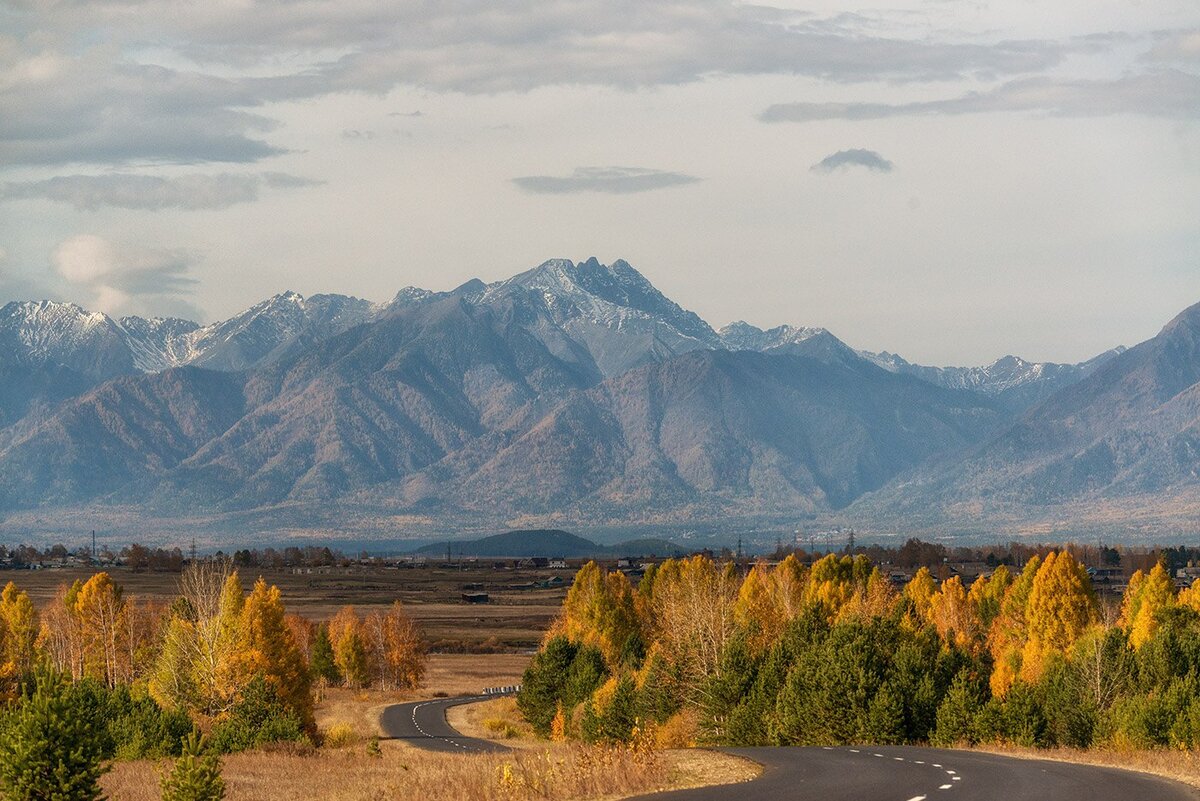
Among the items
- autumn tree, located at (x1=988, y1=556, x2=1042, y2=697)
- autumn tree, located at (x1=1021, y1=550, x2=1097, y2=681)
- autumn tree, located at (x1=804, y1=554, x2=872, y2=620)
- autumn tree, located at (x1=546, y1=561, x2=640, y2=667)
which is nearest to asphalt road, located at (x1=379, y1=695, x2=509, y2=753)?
autumn tree, located at (x1=546, y1=561, x2=640, y2=667)

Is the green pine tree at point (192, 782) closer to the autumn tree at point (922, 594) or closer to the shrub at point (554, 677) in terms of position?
the shrub at point (554, 677)

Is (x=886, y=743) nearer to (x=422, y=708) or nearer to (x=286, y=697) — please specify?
(x=286, y=697)

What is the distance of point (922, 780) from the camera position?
121 feet

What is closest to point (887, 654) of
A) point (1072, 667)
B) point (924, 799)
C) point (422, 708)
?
point (1072, 667)

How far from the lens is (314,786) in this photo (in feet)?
172

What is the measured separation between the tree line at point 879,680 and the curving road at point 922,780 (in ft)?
16.7

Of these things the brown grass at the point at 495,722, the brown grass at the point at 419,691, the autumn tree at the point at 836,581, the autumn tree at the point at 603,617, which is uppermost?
the autumn tree at the point at 836,581

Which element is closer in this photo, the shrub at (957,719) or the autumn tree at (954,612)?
the shrub at (957,719)

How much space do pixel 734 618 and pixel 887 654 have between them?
1618 inches

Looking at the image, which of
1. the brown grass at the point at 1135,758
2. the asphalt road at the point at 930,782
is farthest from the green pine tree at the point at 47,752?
the brown grass at the point at 1135,758

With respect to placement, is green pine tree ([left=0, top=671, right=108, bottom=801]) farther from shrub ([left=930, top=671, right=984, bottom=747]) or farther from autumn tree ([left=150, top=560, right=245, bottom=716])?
autumn tree ([left=150, top=560, right=245, bottom=716])

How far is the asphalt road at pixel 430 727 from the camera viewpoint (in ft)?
310

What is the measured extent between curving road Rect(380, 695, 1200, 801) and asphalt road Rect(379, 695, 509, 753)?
4339cm

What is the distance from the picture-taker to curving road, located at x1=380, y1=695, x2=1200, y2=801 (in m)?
33.2
